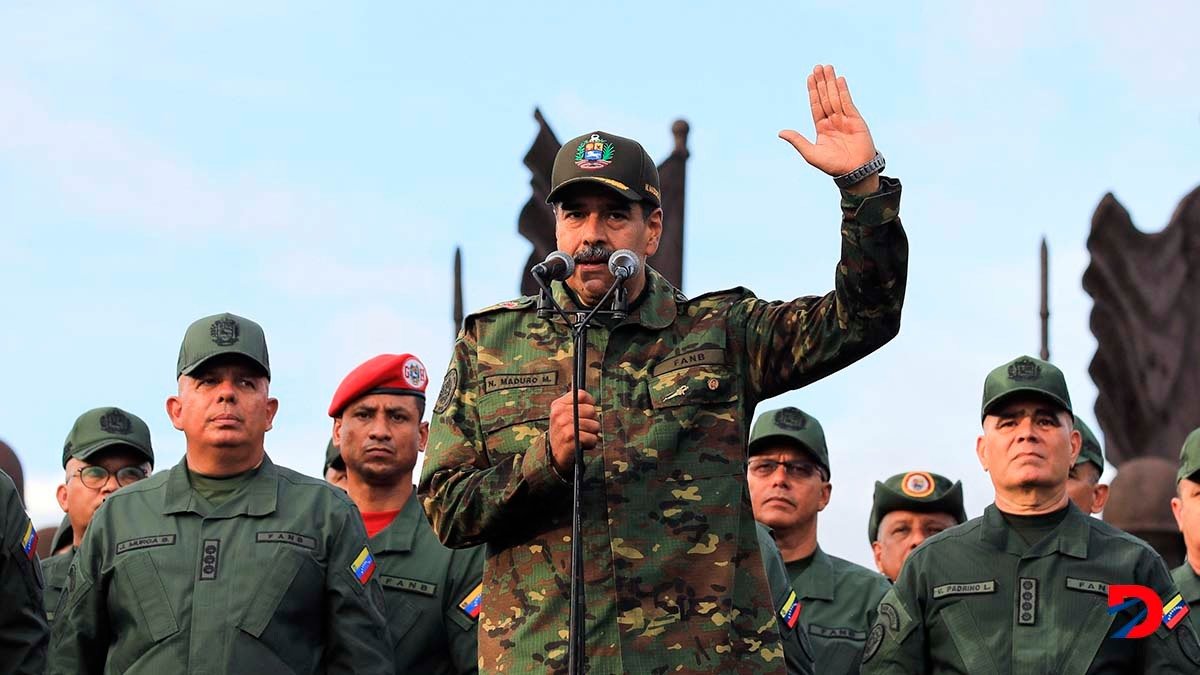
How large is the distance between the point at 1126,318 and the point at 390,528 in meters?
14.5

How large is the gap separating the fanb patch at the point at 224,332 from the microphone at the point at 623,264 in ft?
8.59

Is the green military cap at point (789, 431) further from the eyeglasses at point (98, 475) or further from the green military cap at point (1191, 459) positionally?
the eyeglasses at point (98, 475)

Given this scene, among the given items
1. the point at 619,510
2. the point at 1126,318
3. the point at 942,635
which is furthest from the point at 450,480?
the point at 1126,318

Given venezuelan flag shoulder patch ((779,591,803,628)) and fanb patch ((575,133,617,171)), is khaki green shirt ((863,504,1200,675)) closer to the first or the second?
venezuelan flag shoulder patch ((779,591,803,628))

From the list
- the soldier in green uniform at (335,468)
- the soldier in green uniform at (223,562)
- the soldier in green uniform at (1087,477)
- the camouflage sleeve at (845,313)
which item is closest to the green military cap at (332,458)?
the soldier in green uniform at (335,468)

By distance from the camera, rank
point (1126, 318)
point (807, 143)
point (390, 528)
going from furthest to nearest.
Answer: point (1126, 318)
point (390, 528)
point (807, 143)

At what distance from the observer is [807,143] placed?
16.8ft

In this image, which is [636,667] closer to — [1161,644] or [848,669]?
[1161,644]

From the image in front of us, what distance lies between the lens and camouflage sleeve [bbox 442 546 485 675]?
8195 mm

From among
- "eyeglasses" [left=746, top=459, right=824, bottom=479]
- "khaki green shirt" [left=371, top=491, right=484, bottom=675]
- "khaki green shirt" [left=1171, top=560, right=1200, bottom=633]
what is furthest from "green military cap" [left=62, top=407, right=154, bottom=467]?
"khaki green shirt" [left=1171, top=560, right=1200, bottom=633]

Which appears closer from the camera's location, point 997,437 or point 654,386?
point 654,386

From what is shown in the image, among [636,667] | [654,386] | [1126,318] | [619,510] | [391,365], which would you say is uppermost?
[1126,318]

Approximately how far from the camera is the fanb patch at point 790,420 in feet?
31.7

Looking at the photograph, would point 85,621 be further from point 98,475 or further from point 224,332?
point 98,475
